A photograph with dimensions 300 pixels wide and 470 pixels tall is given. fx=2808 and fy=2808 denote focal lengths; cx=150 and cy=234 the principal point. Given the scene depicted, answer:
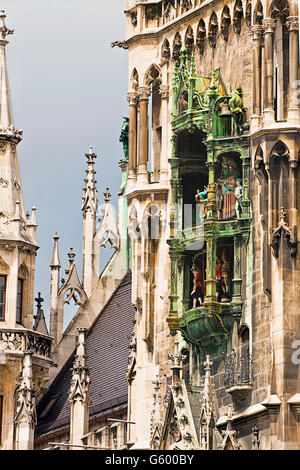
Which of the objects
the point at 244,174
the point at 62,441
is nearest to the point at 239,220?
the point at 244,174

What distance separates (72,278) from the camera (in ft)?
286

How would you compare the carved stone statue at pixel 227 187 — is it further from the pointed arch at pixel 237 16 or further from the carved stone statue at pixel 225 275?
the pointed arch at pixel 237 16

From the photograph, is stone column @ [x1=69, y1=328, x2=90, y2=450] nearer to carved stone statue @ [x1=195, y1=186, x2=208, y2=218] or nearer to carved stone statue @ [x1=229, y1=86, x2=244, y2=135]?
carved stone statue @ [x1=195, y1=186, x2=208, y2=218]

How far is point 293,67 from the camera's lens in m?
64.4

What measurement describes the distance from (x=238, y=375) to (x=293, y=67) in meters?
7.22

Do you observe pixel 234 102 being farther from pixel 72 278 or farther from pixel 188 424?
pixel 72 278

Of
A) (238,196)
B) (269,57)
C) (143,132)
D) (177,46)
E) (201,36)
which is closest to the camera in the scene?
(269,57)

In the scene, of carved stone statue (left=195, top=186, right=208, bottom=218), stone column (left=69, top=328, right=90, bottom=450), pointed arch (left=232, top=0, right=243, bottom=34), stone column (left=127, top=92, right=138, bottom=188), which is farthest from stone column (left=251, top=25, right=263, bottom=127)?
stone column (left=69, top=328, right=90, bottom=450)

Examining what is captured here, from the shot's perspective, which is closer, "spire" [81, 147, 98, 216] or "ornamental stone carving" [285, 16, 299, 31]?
"ornamental stone carving" [285, 16, 299, 31]

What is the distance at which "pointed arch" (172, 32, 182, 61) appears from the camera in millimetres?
70500

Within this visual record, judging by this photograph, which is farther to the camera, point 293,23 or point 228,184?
point 228,184

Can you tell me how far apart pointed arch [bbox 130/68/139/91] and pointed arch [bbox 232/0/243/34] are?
4536 millimetres

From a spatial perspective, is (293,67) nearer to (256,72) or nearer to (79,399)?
(256,72)

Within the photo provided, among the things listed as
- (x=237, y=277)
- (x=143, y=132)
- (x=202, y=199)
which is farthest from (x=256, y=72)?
(x=143, y=132)
